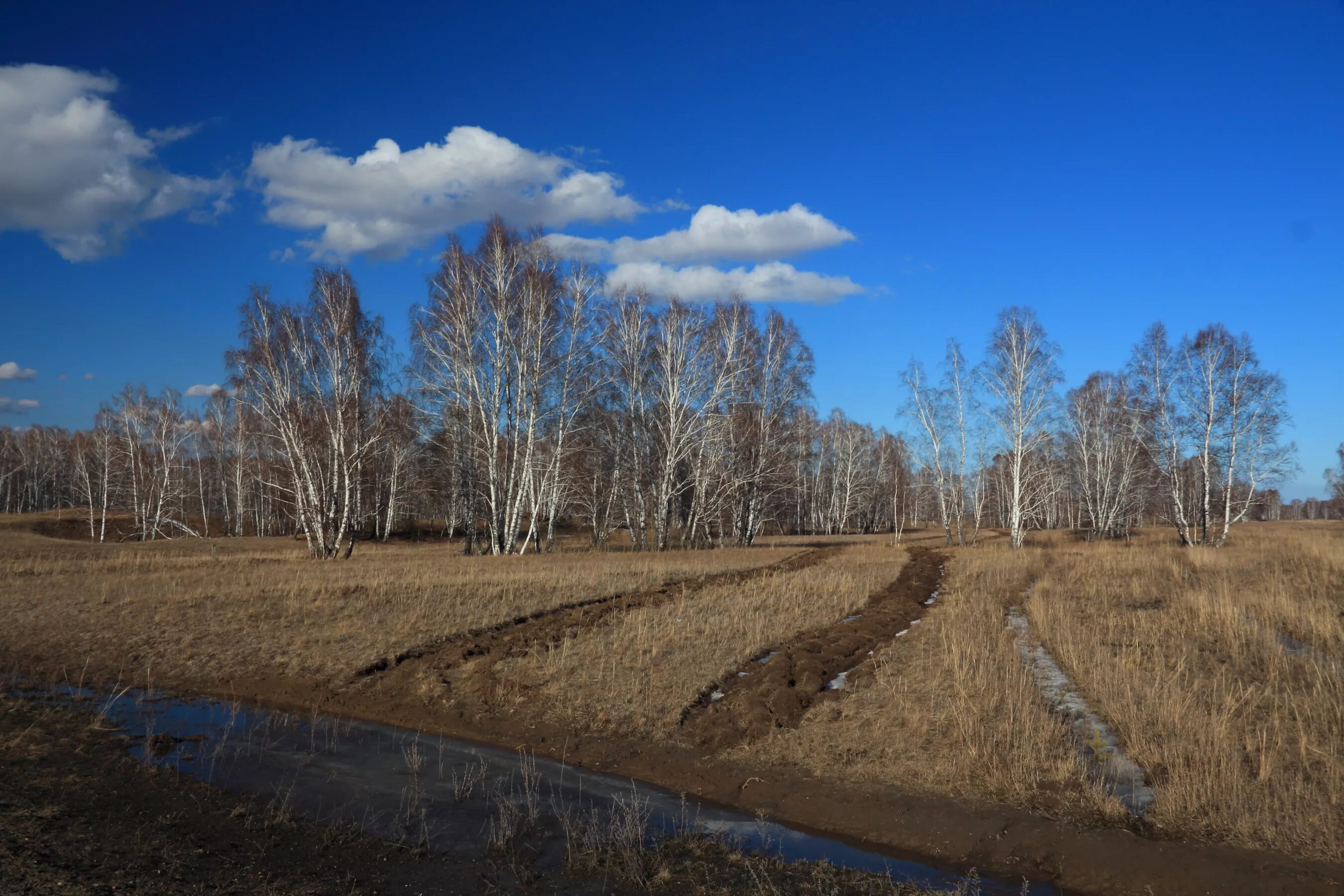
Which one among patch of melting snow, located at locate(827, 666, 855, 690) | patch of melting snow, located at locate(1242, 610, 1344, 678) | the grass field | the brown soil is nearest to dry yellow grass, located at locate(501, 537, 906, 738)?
the grass field

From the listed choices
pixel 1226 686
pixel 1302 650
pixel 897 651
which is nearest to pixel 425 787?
pixel 897 651

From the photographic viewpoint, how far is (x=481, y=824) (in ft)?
22.5

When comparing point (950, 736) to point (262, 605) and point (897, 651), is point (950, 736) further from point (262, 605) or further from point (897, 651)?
point (262, 605)

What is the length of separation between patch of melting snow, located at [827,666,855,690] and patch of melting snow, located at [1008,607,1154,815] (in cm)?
244

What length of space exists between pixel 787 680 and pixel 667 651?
2.47 metres

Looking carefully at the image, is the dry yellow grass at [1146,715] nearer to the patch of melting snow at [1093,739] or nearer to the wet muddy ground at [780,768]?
the patch of melting snow at [1093,739]

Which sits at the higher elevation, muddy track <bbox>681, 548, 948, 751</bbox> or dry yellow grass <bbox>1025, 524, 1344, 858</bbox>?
dry yellow grass <bbox>1025, 524, 1344, 858</bbox>

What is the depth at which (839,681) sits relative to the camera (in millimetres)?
11023

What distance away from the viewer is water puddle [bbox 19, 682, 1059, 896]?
6.54m

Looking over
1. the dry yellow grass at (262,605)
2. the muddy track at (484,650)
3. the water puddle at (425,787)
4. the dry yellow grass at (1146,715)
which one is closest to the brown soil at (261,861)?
the water puddle at (425,787)

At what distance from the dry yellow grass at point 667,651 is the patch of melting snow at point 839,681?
149 cm

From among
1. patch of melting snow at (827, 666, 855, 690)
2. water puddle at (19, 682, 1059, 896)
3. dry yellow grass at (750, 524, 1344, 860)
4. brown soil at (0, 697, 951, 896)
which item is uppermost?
dry yellow grass at (750, 524, 1344, 860)

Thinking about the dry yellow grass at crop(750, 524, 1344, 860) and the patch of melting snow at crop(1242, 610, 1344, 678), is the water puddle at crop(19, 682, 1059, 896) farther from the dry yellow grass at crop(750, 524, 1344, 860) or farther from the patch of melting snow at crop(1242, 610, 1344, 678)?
the patch of melting snow at crop(1242, 610, 1344, 678)

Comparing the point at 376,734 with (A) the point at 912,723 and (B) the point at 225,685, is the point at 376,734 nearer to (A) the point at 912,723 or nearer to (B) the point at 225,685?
(B) the point at 225,685
